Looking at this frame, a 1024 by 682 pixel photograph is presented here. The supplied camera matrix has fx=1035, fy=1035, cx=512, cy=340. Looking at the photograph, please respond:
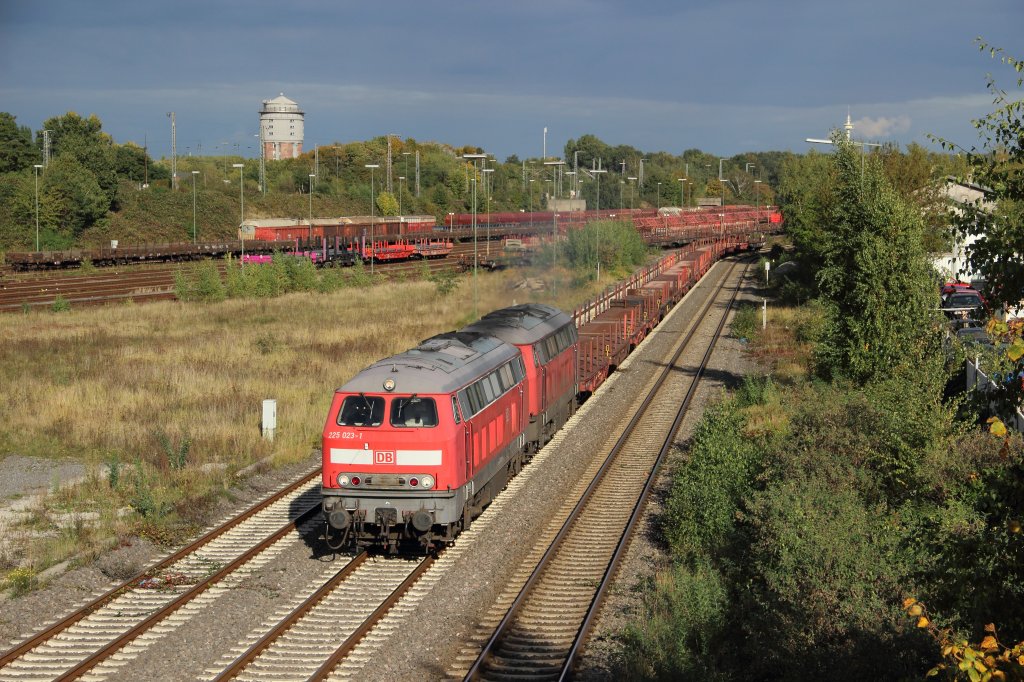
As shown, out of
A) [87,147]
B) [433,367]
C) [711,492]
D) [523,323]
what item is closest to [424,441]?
[433,367]

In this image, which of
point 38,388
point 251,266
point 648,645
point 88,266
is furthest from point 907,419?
point 88,266

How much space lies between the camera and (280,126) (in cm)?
19712

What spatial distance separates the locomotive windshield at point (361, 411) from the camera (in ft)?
55.3

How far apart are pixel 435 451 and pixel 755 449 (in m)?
8.31

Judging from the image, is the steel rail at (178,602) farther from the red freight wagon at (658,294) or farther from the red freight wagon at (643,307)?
the red freight wagon at (658,294)

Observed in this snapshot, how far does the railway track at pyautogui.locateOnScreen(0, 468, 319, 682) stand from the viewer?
1351cm

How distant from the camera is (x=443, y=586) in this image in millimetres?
16438

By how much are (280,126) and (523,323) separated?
599 ft

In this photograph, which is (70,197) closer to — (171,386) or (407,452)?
(171,386)

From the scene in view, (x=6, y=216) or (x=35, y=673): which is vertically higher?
(x=6, y=216)

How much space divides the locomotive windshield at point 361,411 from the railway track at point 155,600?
302 cm

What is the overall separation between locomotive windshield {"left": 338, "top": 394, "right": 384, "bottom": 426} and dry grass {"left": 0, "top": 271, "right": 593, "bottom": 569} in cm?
460

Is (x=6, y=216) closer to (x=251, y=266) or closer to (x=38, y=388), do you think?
(x=251, y=266)

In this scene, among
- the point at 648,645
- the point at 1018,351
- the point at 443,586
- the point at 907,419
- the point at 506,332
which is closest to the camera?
the point at 1018,351
